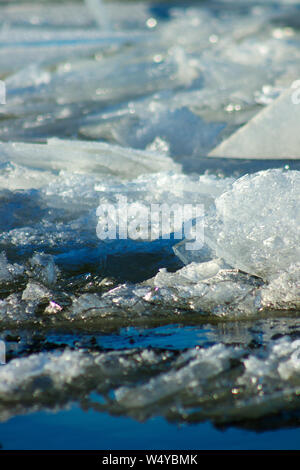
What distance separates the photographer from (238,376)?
150 centimetres

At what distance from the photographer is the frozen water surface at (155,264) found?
1478mm

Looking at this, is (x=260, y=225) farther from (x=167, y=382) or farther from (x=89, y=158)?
(x=89, y=158)

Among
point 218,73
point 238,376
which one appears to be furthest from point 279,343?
point 218,73

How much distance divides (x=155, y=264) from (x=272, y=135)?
110cm

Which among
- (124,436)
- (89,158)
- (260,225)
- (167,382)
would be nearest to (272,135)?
(89,158)

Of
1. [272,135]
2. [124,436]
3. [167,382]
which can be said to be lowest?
[124,436]

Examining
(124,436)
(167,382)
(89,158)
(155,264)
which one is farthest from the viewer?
(89,158)

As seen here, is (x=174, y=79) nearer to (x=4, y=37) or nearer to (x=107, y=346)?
(x=4, y=37)

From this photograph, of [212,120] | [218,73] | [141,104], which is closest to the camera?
[212,120]

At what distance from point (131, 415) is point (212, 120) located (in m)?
2.46

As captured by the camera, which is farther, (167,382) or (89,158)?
(89,158)

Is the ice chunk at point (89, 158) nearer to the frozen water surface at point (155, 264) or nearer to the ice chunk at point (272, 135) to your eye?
the frozen water surface at point (155, 264)

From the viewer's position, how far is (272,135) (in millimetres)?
2873

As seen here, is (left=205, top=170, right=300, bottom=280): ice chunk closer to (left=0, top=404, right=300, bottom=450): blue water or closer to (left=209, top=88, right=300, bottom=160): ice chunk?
(left=0, top=404, right=300, bottom=450): blue water
